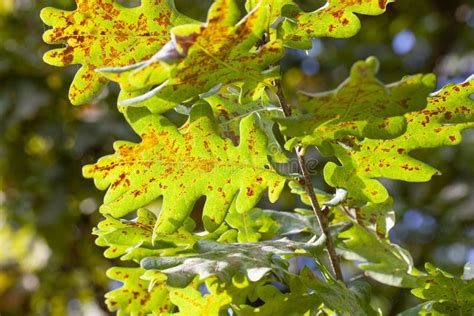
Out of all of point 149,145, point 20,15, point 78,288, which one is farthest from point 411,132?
point 20,15

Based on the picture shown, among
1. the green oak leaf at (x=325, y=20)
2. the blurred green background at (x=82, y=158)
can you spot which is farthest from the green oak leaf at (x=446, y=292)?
the blurred green background at (x=82, y=158)

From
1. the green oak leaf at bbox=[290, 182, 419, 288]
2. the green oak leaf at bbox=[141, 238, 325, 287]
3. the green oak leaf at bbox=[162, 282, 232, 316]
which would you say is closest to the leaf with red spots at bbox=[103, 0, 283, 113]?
the green oak leaf at bbox=[141, 238, 325, 287]

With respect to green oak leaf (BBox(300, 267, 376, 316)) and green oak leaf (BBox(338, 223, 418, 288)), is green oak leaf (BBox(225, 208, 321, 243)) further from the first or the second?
green oak leaf (BBox(300, 267, 376, 316))

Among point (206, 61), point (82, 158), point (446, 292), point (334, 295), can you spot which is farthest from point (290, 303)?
point (82, 158)

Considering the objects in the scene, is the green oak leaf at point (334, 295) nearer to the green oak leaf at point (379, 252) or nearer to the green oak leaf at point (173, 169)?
the green oak leaf at point (173, 169)

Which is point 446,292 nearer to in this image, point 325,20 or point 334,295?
point 334,295

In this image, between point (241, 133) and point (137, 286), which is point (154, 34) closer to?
point (241, 133)
